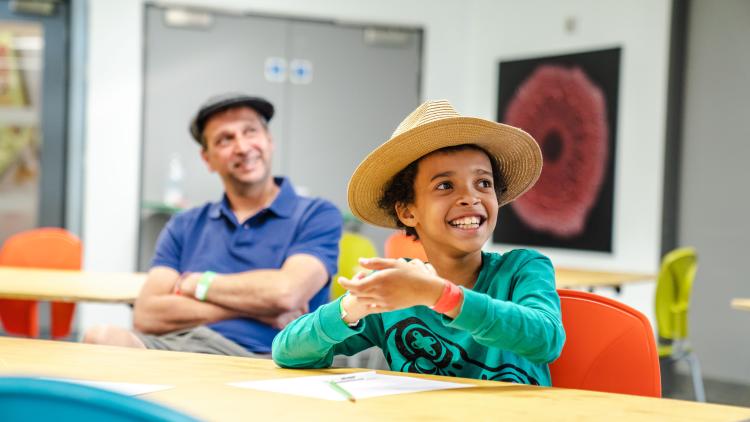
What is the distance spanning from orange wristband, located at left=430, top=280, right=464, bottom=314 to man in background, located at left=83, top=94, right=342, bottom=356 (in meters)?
1.35

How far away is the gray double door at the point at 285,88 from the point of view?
269 inches

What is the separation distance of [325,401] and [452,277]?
602mm

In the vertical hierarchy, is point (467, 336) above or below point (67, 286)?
above

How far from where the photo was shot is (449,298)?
58.3 inches

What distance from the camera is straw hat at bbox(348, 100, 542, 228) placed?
182cm

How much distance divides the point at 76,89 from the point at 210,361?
547 cm

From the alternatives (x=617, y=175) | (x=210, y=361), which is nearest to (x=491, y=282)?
(x=210, y=361)

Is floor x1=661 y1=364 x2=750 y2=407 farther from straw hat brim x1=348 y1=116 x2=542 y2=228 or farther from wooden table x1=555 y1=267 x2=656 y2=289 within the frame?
straw hat brim x1=348 y1=116 x2=542 y2=228

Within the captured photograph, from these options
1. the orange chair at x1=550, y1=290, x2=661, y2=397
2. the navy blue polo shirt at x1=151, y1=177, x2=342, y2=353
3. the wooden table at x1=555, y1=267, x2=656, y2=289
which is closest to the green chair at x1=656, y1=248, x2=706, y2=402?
the wooden table at x1=555, y1=267, x2=656, y2=289

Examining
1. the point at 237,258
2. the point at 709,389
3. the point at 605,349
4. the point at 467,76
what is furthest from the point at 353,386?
the point at 467,76

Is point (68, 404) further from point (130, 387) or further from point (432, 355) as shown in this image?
point (432, 355)

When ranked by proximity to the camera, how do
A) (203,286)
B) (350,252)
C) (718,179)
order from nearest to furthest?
(203,286) < (350,252) < (718,179)

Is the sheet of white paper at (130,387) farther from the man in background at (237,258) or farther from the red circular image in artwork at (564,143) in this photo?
the red circular image in artwork at (564,143)

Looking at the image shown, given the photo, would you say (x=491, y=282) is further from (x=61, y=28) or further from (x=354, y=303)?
(x=61, y=28)
